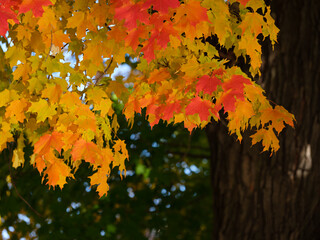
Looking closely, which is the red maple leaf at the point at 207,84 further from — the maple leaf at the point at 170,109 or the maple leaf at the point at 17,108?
the maple leaf at the point at 17,108

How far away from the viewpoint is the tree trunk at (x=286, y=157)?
12.5 ft

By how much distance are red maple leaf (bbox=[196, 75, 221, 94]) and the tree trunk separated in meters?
1.49

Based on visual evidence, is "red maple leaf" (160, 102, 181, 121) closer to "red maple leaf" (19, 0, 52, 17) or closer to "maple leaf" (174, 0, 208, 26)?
"maple leaf" (174, 0, 208, 26)

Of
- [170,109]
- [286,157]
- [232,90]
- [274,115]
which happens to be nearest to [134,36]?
[170,109]

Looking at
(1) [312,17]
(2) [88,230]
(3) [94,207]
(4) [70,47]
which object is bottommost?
(2) [88,230]

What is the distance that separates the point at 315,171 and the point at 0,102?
2.78 m

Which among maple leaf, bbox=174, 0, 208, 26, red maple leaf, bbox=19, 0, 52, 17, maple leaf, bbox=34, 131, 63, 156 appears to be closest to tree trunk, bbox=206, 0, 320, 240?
maple leaf, bbox=174, 0, 208, 26

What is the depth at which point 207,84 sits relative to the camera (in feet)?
7.82

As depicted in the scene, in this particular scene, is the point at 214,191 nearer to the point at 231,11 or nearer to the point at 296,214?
the point at 296,214

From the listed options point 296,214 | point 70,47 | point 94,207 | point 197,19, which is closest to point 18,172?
point 94,207

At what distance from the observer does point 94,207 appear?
5008 millimetres

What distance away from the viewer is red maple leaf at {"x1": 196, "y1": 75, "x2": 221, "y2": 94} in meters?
2.37

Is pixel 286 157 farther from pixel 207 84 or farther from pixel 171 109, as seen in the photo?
pixel 207 84

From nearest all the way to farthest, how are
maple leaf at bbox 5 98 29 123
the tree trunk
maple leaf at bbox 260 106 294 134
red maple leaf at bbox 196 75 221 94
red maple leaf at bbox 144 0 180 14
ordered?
1. red maple leaf at bbox 144 0 180 14
2. red maple leaf at bbox 196 75 221 94
3. maple leaf at bbox 5 98 29 123
4. maple leaf at bbox 260 106 294 134
5. the tree trunk
